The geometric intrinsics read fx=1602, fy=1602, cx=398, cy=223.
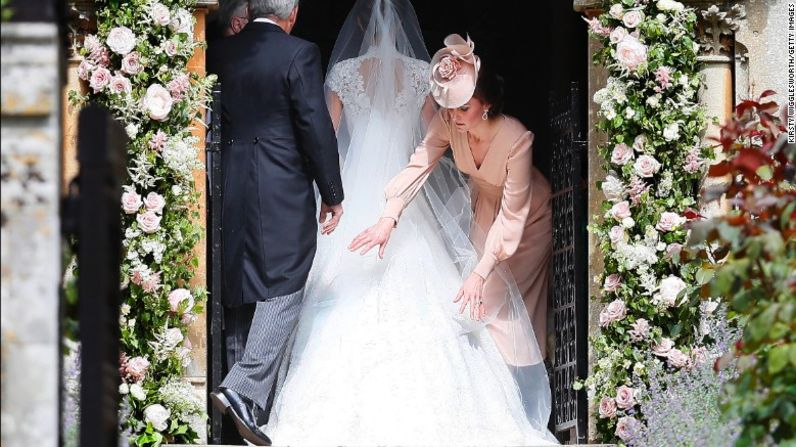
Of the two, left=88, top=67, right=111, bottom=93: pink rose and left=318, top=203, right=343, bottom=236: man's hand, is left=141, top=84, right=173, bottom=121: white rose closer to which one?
left=88, top=67, right=111, bottom=93: pink rose

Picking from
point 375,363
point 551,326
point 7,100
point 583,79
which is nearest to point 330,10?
point 583,79

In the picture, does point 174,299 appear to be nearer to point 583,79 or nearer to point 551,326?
point 551,326

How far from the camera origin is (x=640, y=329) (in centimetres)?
680

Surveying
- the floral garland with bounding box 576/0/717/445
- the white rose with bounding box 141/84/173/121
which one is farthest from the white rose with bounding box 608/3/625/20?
the white rose with bounding box 141/84/173/121

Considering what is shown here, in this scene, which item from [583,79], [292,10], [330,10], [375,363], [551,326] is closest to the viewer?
[375,363]

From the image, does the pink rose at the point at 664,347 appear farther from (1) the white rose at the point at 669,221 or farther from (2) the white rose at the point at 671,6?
(2) the white rose at the point at 671,6

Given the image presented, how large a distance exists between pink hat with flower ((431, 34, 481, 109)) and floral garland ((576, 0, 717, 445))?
578 millimetres

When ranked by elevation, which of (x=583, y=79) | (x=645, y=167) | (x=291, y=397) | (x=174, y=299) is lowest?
(x=291, y=397)

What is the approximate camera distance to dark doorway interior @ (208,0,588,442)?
720 cm

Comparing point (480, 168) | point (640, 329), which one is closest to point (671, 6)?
point (480, 168)

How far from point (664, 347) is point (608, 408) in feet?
1.15

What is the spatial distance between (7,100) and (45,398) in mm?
714

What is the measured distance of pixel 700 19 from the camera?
7070 mm

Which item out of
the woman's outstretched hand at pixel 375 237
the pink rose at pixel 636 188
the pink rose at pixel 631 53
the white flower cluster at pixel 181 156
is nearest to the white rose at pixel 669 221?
the pink rose at pixel 636 188
